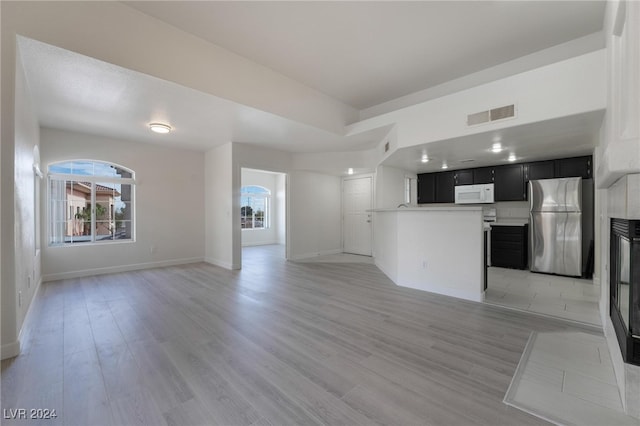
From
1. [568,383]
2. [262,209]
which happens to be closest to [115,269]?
[262,209]

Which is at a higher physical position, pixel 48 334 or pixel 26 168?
pixel 26 168

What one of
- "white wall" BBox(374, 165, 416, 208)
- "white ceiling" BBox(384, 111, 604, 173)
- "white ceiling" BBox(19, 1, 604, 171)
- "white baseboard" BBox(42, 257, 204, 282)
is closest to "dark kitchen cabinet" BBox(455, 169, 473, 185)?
"white ceiling" BBox(384, 111, 604, 173)

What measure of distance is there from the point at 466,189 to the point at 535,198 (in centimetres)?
129

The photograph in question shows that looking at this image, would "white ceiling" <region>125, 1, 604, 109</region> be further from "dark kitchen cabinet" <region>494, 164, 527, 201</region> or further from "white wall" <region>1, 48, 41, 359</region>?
"dark kitchen cabinet" <region>494, 164, 527, 201</region>

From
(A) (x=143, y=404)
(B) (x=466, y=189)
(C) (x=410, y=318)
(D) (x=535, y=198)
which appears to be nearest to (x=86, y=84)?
(A) (x=143, y=404)

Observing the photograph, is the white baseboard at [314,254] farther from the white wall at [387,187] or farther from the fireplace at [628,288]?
the fireplace at [628,288]

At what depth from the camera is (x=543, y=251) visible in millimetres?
4996

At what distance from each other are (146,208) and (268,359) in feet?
16.4

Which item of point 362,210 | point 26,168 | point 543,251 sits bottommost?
point 543,251

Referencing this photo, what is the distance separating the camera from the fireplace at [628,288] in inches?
58.9

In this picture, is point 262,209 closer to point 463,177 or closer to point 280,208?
point 280,208

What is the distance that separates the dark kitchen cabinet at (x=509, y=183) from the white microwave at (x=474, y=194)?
0.13 meters

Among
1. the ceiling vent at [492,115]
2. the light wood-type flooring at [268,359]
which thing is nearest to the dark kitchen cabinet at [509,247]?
the light wood-type flooring at [268,359]

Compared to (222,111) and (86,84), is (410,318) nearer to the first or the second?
(222,111)
